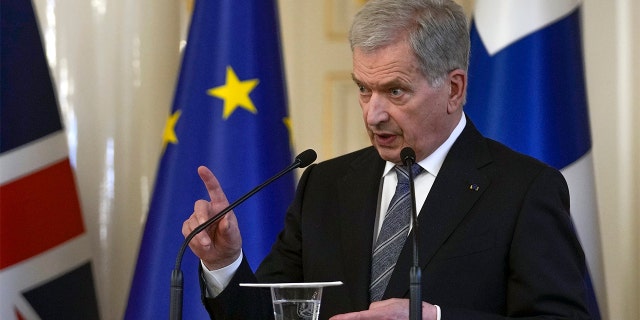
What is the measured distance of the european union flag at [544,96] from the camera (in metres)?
2.92

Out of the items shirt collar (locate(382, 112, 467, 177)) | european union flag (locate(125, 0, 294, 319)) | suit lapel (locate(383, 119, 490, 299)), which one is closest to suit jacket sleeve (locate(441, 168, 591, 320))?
suit lapel (locate(383, 119, 490, 299))

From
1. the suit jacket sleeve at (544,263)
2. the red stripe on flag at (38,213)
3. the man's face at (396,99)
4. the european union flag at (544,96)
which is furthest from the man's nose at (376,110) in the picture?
the red stripe on flag at (38,213)

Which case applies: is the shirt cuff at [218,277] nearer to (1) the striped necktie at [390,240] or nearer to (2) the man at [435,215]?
(2) the man at [435,215]

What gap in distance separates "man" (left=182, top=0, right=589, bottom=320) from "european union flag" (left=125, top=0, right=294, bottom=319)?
940 millimetres

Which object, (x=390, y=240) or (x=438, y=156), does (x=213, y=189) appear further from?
(x=438, y=156)

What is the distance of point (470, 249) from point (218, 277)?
51 cm

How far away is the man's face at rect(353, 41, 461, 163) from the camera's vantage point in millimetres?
1957

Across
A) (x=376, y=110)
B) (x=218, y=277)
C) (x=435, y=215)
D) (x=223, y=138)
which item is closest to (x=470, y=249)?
(x=435, y=215)

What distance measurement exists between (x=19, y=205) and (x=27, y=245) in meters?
0.13

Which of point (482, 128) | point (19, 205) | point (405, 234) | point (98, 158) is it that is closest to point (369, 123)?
point (405, 234)

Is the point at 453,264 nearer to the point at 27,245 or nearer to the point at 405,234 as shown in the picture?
the point at 405,234

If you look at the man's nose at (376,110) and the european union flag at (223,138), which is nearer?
the man's nose at (376,110)

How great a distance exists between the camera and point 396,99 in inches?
78.1

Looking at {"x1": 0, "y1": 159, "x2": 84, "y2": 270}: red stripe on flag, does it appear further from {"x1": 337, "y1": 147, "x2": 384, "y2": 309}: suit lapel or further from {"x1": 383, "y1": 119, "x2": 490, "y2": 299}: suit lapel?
{"x1": 383, "y1": 119, "x2": 490, "y2": 299}: suit lapel
